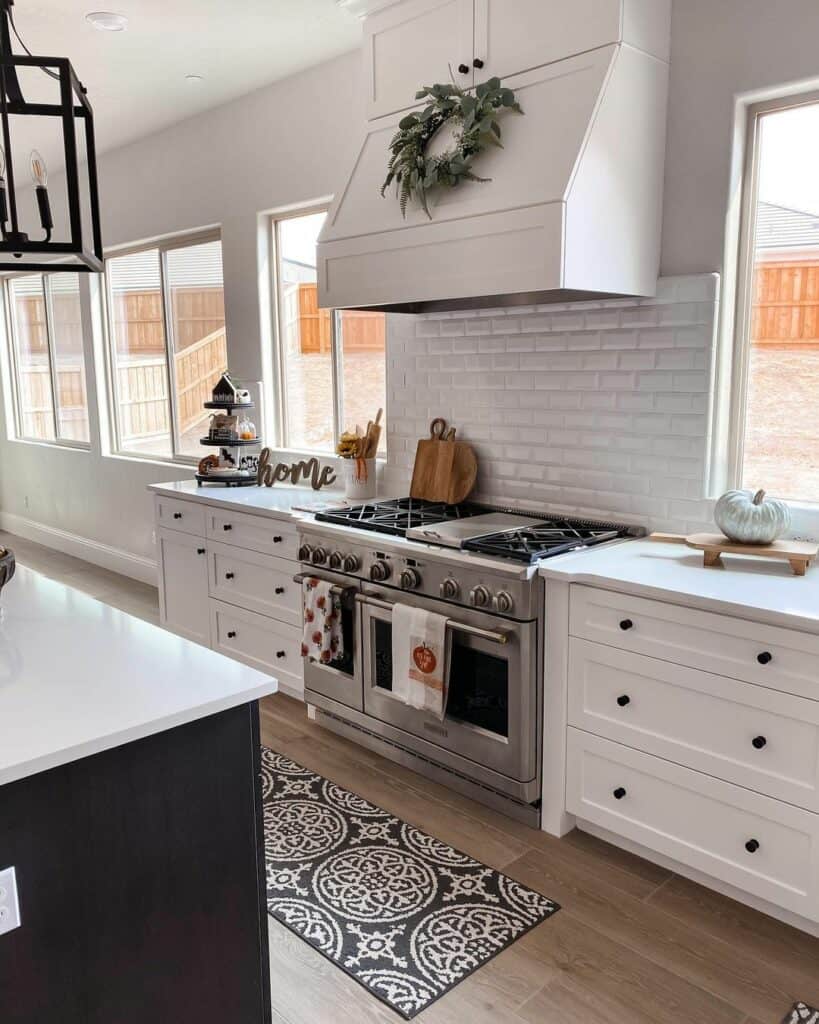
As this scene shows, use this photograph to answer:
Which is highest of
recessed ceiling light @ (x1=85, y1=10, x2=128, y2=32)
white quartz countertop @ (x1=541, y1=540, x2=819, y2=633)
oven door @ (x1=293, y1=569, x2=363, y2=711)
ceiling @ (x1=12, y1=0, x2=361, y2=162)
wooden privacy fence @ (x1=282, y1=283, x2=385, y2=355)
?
ceiling @ (x1=12, y1=0, x2=361, y2=162)

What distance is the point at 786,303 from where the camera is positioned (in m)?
2.75

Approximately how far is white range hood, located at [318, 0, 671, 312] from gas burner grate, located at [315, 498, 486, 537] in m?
0.83

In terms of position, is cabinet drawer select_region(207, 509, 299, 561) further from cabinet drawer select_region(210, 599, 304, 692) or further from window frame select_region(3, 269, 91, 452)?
window frame select_region(3, 269, 91, 452)

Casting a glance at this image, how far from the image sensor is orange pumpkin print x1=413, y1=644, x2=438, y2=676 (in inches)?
114

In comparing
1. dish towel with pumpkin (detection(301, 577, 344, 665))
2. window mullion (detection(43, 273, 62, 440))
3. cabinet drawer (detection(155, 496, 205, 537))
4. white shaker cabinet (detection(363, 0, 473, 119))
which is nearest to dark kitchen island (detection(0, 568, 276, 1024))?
dish towel with pumpkin (detection(301, 577, 344, 665))

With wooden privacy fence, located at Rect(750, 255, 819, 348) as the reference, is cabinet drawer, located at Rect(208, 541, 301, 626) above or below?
below

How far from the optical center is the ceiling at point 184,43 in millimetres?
3408

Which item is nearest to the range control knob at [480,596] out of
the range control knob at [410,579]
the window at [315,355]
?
the range control knob at [410,579]

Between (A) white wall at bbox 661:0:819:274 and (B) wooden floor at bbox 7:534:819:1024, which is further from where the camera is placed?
(A) white wall at bbox 661:0:819:274

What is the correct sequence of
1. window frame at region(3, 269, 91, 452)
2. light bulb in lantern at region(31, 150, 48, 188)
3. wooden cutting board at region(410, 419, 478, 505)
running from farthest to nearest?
window frame at region(3, 269, 91, 452) → wooden cutting board at region(410, 419, 478, 505) → light bulb in lantern at region(31, 150, 48, 188)

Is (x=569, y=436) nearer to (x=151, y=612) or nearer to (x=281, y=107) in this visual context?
(x=281, y=107)

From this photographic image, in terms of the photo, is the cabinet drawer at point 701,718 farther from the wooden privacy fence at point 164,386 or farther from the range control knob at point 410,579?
the wooden privacy fence at point 164,386

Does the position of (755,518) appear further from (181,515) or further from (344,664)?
(181,515)

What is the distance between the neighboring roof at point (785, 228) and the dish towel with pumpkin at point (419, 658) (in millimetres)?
1649
